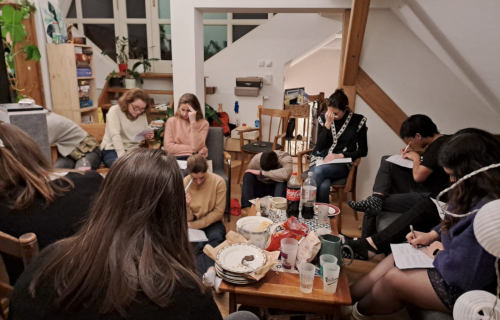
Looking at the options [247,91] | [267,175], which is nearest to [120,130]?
[267,175]

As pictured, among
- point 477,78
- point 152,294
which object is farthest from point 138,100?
point 477,78

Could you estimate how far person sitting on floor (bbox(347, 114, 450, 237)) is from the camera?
2.44m

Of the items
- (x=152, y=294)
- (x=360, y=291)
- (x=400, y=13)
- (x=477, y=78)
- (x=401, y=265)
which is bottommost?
(x=360, y=291)

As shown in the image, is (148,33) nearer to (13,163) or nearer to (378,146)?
(378,146)

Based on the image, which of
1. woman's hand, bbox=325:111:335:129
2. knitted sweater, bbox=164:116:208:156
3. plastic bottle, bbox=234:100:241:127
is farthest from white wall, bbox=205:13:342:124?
knitted sweater, bbox=164:116:208:156

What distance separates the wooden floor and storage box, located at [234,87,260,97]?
1.27m

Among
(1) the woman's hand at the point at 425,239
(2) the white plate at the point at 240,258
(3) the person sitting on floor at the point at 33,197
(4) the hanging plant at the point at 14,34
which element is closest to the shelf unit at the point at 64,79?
(4) the hanging plant at the point at 14,34

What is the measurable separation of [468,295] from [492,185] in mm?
542

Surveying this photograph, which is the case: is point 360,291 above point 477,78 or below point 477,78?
below

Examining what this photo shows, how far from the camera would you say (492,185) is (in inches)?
59.9

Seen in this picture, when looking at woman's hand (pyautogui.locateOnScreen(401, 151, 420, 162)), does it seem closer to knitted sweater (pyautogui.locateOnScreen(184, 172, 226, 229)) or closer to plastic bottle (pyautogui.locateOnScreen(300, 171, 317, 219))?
plastic bottle (pyautogui.locateOnScreen(300, 171, 317, 219))

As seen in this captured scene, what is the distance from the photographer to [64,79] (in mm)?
4234

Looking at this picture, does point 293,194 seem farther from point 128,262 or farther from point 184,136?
point 184,136

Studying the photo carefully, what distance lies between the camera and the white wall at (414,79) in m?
3.25
